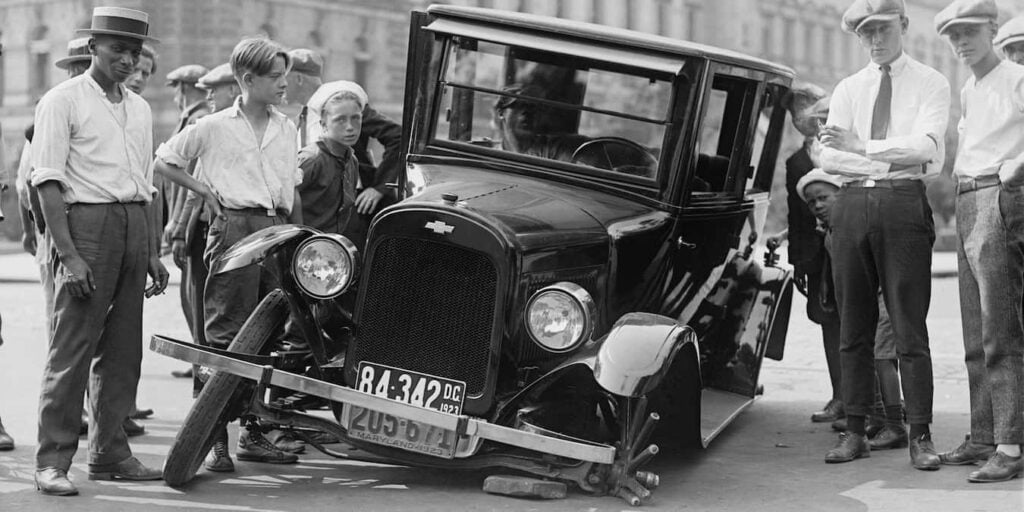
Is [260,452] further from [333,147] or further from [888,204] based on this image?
[888,204]

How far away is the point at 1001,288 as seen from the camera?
6.23m

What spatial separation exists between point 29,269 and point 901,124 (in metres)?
21.8

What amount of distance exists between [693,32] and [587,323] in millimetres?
66039

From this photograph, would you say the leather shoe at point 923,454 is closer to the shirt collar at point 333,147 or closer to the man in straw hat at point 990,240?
the man in straw hat at point 990,240

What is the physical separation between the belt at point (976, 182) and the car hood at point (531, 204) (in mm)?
1505

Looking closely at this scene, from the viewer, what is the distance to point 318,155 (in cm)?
738

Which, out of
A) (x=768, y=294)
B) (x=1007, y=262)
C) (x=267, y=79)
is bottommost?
(x=768, y=294)

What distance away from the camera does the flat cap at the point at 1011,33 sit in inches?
258

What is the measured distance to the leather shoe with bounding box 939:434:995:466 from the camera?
21.2ft

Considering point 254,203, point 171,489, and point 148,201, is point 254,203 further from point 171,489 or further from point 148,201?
point 171,489

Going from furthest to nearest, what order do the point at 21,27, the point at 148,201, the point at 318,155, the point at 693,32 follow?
the point at 693,32, the point at 21,27, the point at 318,155, the point at 148,201

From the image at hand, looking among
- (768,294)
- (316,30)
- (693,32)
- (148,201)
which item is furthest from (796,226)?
(693,32)

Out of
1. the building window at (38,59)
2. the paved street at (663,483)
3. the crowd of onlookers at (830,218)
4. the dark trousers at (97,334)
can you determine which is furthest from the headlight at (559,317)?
the building window at (38,59)

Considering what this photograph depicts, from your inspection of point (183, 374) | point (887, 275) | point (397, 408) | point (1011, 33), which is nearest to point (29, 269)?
point (183, 374)
